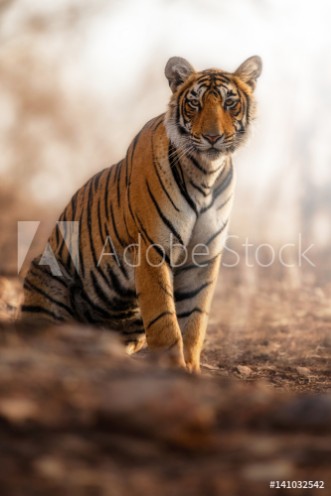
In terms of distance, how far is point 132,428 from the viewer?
2449mm

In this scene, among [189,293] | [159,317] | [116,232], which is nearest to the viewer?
[159,317]

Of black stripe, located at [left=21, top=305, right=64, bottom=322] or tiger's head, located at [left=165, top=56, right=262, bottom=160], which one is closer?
tiger's head, located at [left=165, top=56, right=262, bottom=160]

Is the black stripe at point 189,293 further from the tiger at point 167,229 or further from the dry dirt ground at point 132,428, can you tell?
the dry dirt ground at point 132,428

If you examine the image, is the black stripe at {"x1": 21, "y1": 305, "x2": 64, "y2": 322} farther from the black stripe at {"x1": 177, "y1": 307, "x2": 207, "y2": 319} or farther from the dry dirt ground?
the dry dirt ground

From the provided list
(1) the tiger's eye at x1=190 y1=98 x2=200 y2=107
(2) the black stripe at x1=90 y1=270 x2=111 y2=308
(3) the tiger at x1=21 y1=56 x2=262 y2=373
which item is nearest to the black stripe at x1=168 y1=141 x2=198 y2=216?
(3) the tiger at x1=21 y1=56 x2=262 y2=373

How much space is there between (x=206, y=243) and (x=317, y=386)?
4.73 ft

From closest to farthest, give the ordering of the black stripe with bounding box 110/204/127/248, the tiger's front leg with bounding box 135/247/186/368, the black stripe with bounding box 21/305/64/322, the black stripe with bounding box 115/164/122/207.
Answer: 1. the tiger's front leg with bounding box 135/247/186/368
2. the black stripe with bounding box 110/204/127/248
3. the black stripe with bounding box 115/164/122/207
4. the black stripe with bounding box 21/305/64/322

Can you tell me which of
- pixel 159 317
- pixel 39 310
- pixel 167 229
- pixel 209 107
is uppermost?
pixel 209 107

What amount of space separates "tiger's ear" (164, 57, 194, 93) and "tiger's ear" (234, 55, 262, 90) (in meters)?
0.32

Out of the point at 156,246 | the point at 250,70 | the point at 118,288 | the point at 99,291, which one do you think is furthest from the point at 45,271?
the point at 250,70

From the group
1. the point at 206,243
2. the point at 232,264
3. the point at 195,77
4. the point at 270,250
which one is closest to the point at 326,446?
the point at 206,243

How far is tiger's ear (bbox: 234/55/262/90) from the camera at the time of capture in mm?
5758

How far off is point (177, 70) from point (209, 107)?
1.65 feet

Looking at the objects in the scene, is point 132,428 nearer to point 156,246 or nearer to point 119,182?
point 156,246
